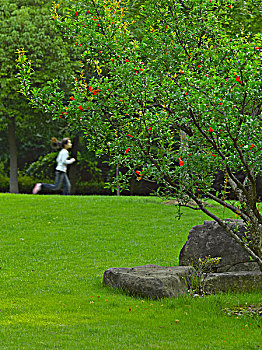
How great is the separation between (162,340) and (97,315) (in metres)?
1.51

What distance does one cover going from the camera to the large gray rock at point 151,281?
884 centimetres

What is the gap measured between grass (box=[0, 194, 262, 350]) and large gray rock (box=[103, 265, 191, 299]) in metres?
0.19

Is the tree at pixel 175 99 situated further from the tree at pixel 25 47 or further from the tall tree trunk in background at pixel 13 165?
the tall tree trunk in background at pixel 13 165

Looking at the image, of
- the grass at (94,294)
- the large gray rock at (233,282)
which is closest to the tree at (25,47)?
the grass at (94,294)

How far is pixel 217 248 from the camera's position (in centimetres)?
1055

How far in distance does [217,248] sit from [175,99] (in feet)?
14.0

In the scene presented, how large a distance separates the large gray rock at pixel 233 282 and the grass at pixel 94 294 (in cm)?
22

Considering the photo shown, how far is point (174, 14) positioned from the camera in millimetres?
8883

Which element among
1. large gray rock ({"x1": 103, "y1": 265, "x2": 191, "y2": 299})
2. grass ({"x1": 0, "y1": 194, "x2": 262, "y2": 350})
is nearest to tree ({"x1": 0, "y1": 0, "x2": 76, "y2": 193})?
grass ({"x1": 0, "y1": 194, "x2": 262, "y2": 350})

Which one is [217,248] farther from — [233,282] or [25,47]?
[25,47]

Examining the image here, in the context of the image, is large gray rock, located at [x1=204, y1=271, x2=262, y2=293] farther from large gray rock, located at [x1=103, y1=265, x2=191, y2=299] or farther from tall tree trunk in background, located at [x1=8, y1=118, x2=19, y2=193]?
tall tree trunk in background, located at [x1=8, y1=118, x2=19, y2=193]

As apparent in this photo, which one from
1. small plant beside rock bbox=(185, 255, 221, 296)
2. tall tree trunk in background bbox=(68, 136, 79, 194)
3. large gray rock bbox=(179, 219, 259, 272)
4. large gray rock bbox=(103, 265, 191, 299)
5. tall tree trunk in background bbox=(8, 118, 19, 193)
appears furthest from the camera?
tall tree trunk in background bbox=(68, 136, 79, 194)

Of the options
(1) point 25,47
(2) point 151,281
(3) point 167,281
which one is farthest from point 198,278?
(1) point 25,47

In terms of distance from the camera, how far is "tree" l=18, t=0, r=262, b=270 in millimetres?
7062
